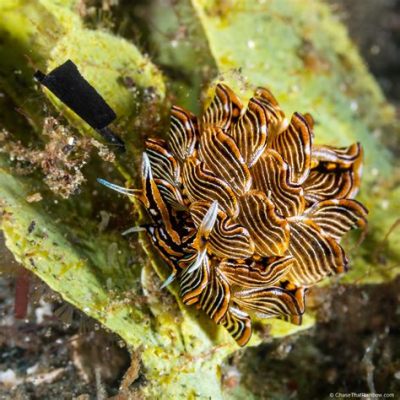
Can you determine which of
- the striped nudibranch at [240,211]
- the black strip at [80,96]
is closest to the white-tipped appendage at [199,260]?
the striped nudibranch at [240,211]

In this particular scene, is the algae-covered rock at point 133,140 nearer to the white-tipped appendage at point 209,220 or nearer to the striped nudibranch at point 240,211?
the striped nudibranch at point 240,211

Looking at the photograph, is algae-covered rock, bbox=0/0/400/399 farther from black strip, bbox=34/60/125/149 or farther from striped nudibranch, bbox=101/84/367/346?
striped nudibranch, bbox=101/84/367/346

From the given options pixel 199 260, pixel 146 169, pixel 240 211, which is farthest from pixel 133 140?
pixel 199 260

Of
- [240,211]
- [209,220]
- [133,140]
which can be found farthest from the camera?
[133,140]

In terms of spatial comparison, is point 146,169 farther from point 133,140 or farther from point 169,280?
point 169,280

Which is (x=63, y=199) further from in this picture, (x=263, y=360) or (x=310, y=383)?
(x=310, y=383)
